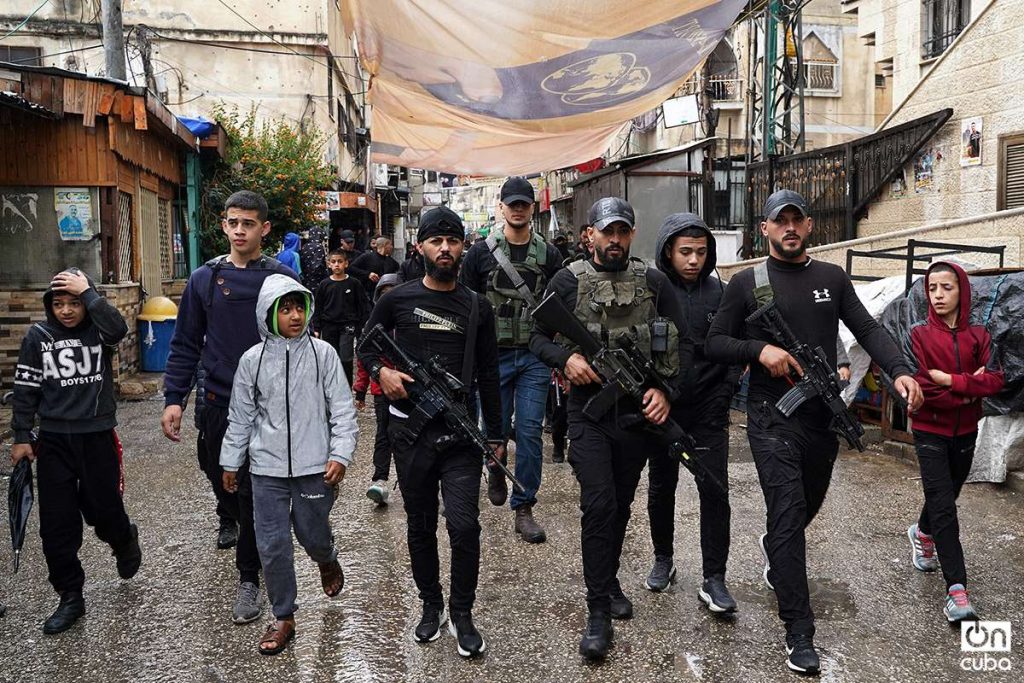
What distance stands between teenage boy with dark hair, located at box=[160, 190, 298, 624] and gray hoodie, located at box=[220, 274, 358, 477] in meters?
0.41

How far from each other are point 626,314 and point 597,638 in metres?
1.39

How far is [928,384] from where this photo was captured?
14.3 ft

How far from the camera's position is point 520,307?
18.2ft

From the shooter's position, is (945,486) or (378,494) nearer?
(945,486)

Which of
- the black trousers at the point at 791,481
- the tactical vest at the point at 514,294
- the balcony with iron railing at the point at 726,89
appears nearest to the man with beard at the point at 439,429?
the black trousers at the point at 791,481

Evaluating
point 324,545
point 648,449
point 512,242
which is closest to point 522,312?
point 512,242

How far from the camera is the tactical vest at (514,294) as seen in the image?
215 inches

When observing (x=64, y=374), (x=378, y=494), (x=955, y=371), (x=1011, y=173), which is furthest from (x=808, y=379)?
(x=1011, y=173)

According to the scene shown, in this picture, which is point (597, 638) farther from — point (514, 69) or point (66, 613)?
point (514, 69)

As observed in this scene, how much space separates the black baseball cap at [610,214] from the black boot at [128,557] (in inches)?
111

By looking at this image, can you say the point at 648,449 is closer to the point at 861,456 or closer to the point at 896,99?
the point at 861,456

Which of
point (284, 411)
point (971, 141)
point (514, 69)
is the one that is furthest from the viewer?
point (971, 141)

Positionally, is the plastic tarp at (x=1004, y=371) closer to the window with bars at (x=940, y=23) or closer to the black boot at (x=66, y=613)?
the black boot at (x=66, y=613)

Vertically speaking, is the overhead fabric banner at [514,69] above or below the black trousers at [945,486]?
above
